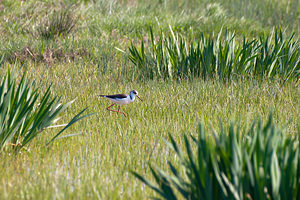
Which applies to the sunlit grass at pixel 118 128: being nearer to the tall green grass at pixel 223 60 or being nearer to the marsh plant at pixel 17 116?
the marsh plant at pixel 17 116

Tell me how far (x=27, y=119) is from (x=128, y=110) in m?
1.31

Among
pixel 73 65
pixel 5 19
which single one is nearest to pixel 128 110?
pixel 73 65

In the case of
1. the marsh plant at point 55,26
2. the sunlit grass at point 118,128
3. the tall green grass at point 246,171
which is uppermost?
the marsh plant at point 55,26

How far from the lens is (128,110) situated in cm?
421

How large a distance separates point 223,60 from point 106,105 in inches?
72.0

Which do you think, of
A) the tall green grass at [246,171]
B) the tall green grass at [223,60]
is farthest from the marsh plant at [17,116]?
the tall green grass at [223,60]

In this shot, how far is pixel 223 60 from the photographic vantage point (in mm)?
5156

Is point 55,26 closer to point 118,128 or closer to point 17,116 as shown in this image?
point 118,128

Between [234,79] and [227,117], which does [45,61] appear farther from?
[227,117]

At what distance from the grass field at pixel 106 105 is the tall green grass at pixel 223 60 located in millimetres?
147

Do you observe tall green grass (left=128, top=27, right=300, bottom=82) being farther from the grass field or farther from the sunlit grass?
the sunlit grass

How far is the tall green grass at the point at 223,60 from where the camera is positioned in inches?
204

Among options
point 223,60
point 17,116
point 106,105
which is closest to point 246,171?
point 17,116

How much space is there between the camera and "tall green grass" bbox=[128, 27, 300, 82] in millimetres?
5172
